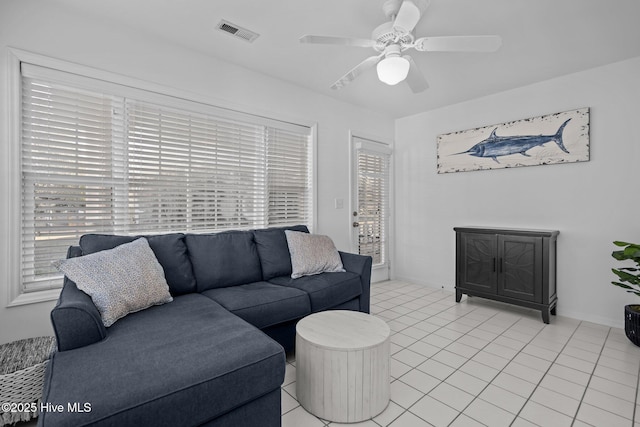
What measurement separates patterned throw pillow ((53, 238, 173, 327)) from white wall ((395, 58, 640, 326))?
3629 mm

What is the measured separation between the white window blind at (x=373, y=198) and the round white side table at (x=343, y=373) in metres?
2.68

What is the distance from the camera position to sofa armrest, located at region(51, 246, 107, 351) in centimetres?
138

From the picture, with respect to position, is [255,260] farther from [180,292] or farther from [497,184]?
[497,184]

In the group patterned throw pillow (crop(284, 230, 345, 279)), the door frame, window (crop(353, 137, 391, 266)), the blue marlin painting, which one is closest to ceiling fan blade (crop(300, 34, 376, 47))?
patterned throw pillow (crop(284, 230, 345, 279))

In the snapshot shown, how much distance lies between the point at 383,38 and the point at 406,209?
10.1 feet

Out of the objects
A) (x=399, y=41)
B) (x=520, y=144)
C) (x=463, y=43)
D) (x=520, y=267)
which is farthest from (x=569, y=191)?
(x=399, y=41)

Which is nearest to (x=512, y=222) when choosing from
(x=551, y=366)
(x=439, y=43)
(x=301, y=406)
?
(x=551, y=366)

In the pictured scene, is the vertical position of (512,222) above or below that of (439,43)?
below

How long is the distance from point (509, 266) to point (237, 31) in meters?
3.49

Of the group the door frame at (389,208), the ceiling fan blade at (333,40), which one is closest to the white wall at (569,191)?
the door frame at (389,208)

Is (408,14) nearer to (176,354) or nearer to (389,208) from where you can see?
(176,354)

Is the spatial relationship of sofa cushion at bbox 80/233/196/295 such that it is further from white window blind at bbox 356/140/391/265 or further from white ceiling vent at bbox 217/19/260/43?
white window blind at bbox 356/140/391/265

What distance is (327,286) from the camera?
2.56 m

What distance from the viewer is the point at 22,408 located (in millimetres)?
1531
